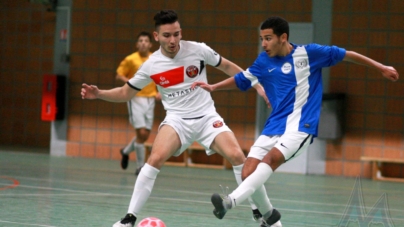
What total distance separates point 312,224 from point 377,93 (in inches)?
263

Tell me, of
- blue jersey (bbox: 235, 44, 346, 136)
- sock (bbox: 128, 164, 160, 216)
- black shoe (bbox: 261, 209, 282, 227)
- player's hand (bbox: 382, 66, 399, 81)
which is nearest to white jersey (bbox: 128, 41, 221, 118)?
sock (bbox: 128, 164, 160, 216)

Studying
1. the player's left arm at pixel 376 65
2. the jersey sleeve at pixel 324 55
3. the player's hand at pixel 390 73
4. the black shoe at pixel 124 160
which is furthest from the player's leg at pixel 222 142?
the black shoe at pixel 124 160

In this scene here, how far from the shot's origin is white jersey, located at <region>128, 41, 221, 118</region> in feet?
24.1

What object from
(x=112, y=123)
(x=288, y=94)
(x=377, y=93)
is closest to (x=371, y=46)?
(x=377, y=93)

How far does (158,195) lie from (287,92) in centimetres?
399

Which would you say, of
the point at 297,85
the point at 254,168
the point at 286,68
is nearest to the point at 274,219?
the point at 254,168

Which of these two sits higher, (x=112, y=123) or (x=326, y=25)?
(x=326, y=25)

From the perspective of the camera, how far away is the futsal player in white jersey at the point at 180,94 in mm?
7145

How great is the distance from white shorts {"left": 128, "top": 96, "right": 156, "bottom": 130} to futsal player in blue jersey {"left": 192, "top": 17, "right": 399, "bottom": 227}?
6.27 m

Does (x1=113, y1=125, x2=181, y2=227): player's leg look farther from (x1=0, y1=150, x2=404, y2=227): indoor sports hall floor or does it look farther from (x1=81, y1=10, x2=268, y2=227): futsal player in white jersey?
(x1=0, y1=150, x2=404, y2=227): indoor sports hall floor

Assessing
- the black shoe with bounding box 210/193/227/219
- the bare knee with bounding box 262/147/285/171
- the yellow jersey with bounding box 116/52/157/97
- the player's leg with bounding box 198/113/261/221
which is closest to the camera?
the black shoe with bounding box 210/193/227/219

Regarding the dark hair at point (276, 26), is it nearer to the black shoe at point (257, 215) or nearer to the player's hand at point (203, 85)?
the player's hand at point (203, 85)

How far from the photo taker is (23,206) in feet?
27.5

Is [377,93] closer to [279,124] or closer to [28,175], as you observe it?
[28,175]
